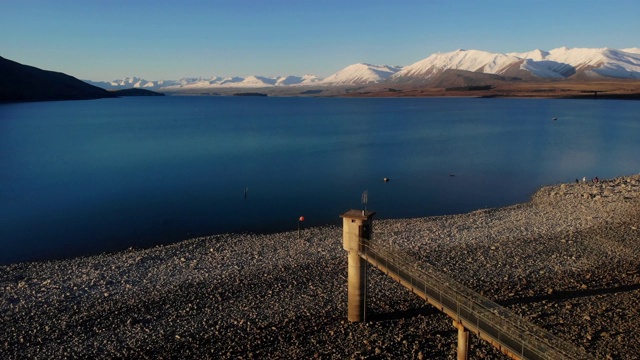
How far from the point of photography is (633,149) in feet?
214

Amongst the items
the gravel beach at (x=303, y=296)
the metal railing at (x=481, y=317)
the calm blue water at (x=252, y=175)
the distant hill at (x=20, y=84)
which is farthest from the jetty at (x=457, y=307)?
the distant hill at (x=20, y=84)

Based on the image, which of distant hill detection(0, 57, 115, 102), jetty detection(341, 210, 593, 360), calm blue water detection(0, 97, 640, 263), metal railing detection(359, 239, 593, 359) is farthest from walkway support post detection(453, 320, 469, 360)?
distant hill detection(0, 57, 115, 102)

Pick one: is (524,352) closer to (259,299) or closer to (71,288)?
(259,299)

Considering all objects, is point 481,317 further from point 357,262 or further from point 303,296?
point 303,296

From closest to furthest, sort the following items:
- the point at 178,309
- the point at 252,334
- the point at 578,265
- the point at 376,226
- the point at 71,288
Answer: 1. the point at 252,334
2. the point at 178,309
3. the point at 71,288
4. the point at 578,265
5. the point at 376,226

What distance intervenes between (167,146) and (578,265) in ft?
214

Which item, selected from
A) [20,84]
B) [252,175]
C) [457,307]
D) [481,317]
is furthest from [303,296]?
[20,84]

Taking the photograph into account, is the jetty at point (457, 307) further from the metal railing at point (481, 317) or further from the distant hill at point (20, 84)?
the distant hill at point (20, 84)

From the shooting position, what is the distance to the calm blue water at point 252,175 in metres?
32.7

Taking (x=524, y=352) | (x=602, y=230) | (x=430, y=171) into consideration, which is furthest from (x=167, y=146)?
(x=524, y=352)

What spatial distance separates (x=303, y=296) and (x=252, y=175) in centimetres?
3310

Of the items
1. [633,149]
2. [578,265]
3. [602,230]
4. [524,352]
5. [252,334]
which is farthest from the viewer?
[633,149]

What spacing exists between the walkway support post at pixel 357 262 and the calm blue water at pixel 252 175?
1538 cm

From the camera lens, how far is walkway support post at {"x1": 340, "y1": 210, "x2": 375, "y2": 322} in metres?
16.4
